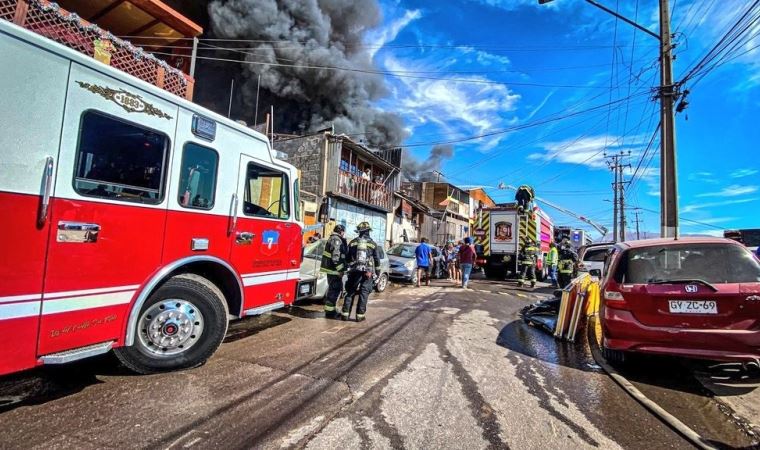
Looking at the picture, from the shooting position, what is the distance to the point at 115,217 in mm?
3002

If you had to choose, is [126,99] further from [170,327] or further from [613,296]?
[613,296]

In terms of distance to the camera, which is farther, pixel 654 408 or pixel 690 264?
pixel 690 264

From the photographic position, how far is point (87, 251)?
2824mm

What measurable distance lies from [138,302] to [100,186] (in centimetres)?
95

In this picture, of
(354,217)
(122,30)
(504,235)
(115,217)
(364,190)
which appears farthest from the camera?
(364,190)

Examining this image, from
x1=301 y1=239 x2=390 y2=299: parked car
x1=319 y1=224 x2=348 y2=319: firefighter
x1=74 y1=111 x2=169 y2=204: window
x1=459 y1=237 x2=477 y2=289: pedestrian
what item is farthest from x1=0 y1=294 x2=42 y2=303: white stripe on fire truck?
x1=459 y1=237 x2=477 y2=289: pedestrian

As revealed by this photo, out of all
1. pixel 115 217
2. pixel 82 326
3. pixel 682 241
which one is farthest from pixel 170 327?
pixel 682 241

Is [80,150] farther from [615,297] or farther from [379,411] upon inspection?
[615,297]

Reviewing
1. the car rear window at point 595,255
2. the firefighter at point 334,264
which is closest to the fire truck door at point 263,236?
the firefighter at point 334,264

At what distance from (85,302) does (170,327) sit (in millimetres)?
796

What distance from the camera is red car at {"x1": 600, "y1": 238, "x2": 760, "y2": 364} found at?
3742 millimetres

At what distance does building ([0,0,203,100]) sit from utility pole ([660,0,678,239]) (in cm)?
1195

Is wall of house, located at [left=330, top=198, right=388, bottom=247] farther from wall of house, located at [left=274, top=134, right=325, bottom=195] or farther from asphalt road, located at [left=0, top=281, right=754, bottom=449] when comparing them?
asphalt road, located at [left=0, top=281, right=754, bottom=449]

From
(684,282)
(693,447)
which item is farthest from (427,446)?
(684,282)
